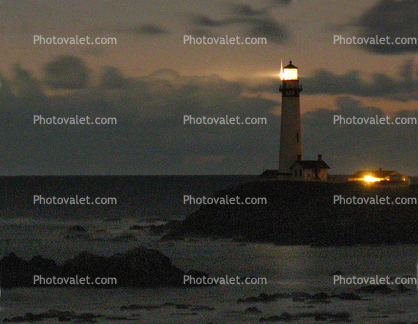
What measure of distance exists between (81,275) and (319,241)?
1998 cm

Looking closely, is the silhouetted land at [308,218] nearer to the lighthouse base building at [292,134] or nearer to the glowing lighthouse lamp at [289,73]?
→ the lighthouse base building at [292,134]

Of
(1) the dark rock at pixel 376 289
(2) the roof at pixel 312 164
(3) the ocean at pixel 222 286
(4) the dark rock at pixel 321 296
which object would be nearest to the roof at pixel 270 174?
(2) the roof at pixel 312 164

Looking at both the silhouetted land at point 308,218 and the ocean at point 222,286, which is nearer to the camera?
the ocean at point 222,286

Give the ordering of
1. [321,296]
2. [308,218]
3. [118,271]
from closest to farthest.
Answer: [321,296] → [118,271] → [308,218]

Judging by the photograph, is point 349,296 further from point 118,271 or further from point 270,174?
point 270,174

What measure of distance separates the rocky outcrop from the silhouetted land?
59.3 feet

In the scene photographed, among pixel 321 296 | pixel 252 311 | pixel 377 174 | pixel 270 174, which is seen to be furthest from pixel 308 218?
→ pixel 252 311

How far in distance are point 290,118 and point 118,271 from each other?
101 feet

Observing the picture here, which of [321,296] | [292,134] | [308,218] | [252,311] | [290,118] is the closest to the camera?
[252,311]

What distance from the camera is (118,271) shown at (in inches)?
1478

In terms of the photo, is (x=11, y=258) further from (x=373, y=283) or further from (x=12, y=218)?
(x=12, y=218)

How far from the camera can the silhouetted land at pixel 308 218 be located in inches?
2125

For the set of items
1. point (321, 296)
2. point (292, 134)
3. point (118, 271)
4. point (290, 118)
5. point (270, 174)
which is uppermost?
point (290, 118)

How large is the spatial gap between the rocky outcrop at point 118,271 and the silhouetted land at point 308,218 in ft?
59.3
